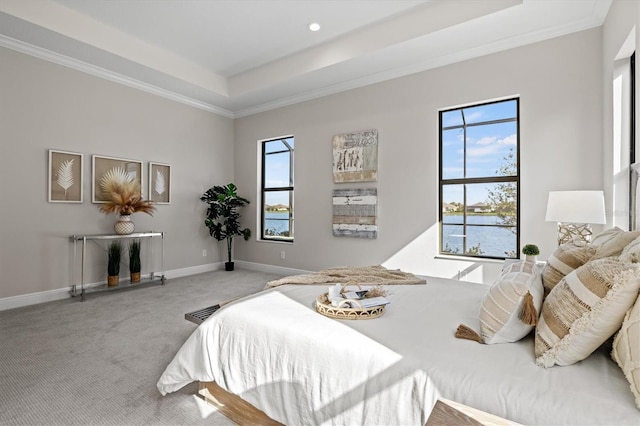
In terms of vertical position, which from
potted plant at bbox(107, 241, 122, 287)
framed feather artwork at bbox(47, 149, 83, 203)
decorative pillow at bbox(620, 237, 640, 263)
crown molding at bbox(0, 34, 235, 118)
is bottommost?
potted plant at bbox(107, 241, 122, 287)

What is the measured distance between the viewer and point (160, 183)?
507cm

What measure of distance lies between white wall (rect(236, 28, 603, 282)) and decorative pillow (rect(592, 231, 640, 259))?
2.19 metres

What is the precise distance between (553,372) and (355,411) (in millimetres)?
674

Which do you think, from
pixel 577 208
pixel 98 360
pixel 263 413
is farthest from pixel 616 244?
pixel 98 360

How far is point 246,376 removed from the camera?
5.08 ft

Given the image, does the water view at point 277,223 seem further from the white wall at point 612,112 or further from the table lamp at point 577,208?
the white wall at point 612,112

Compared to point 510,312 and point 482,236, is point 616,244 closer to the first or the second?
point 510,312

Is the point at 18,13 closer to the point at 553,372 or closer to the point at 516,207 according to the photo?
the point at 553,372

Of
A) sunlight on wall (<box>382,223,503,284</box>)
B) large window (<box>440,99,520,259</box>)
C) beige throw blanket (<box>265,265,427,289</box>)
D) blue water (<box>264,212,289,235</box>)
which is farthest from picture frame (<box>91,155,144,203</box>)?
large window (<box>440,99,520,259</box>)

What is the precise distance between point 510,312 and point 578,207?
1.92m

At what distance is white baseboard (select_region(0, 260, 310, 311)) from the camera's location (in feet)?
12.1

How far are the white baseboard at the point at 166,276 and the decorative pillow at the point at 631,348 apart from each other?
4300mm

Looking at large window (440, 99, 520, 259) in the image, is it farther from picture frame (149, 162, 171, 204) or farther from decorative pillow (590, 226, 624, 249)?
picture frame (149, 162, 171, 204)

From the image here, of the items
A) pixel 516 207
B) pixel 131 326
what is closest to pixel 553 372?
pixel 516 207
